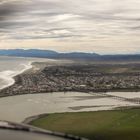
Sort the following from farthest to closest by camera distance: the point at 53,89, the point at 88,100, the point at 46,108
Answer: the point at 53,89 < the point at 88,100 < the point at 46,108

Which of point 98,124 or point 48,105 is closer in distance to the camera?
point 98,124

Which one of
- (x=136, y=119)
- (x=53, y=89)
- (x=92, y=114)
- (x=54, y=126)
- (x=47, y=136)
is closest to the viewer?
(x=47, y=136)

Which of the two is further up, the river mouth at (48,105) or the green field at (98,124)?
the green field at (98,124)

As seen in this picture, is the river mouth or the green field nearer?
the green field

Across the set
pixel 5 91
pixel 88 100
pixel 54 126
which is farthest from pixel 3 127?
pixel 5 91

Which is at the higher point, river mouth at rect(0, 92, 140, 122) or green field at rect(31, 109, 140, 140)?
green field at rect(31, 109, 140, 140)

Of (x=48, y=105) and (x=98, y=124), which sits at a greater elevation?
(x=98, y=124)

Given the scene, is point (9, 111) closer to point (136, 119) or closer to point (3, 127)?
point (136, 119)

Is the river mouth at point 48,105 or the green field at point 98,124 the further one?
the river mouth at point 48,105
